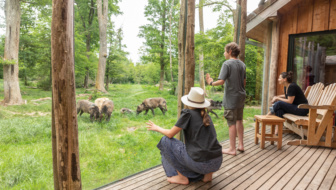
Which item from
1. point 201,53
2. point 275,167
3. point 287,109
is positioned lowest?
point 275,167

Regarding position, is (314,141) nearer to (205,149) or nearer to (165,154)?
(205,149)

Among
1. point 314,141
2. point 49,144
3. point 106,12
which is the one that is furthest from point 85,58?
point 314,141

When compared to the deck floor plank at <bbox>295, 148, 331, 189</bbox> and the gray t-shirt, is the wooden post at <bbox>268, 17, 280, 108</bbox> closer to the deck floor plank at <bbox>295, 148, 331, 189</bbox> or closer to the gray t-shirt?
the deck floor plank at <bbox>295, 148, 331, 189</bbox>

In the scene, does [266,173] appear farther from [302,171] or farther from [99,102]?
[99,102]

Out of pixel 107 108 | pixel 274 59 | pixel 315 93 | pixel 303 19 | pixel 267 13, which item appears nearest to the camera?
pixel 107 108

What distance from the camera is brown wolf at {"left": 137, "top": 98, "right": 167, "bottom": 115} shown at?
9.04 feet

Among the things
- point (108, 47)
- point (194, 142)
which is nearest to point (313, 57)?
point (194, 142)

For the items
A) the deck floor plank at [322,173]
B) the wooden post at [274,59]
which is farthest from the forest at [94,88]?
the wooden post at [274,59]

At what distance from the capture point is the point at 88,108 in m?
2.35

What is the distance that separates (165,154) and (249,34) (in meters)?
4.76

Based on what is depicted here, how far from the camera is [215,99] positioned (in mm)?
4031

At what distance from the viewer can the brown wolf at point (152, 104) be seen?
2.76 metres

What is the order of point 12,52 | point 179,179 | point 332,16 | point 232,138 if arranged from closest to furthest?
point 12,52 < point 179,179 < point 232,138 < point 332,16

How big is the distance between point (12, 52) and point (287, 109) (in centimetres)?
440
